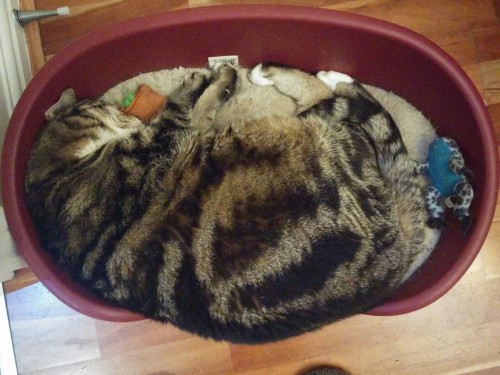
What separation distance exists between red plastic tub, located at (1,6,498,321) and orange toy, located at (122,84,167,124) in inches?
3.6

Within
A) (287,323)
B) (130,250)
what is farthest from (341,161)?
(130,250)

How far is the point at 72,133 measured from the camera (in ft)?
4.75

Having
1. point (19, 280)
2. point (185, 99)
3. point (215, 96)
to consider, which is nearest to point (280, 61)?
point (215, 96)

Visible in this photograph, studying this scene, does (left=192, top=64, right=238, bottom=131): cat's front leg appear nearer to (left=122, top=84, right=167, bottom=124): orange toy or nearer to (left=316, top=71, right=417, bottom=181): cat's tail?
(left=122, top=84, right=167, bottom=124): orange toy

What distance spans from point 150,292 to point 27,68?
93 centimetres

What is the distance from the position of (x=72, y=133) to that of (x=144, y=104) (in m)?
0.30

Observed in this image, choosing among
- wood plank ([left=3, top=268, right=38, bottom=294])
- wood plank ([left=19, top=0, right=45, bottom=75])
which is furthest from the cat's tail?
wood plank ([left=3, top=268, right=38, bottom=294])

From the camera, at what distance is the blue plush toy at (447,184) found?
5.01 ft

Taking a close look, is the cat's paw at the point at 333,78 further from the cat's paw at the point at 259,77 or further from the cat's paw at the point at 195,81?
the cat's paw at the point at 195,81

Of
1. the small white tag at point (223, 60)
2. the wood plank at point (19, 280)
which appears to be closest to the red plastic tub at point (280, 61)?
the small white tag at point (223, 60)

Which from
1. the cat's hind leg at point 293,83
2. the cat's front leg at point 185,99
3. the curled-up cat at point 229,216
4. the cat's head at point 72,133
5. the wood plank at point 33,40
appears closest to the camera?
the curled-up cat at point 229,216

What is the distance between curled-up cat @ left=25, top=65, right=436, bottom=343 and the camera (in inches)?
50.2

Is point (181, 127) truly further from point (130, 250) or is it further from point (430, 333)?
point (430, 333)

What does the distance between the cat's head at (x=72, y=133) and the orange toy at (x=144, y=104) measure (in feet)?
0.37
